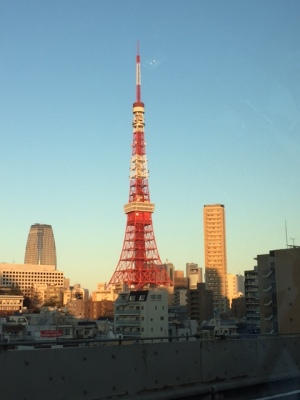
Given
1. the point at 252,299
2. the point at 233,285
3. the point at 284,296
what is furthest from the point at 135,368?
the point at 233,285

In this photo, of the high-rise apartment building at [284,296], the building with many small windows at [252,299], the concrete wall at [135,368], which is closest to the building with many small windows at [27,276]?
the building with many small windows at [252,299]

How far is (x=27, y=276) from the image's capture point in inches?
7210

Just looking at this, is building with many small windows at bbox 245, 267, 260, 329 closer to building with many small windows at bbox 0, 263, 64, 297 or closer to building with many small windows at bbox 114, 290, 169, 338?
building with many small windows at bbox 114, 290, 169, 338

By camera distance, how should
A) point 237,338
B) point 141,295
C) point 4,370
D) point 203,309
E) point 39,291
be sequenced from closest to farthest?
point 4,370
point 237,338
point 141,295
point 203,309
point 39,291

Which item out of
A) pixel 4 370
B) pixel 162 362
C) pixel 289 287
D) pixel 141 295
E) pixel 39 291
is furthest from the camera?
pixel 39 291

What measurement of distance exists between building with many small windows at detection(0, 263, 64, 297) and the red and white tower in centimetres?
7486

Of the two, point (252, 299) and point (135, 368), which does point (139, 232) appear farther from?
point (135, 368)

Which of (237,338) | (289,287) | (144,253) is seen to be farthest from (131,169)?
(237,338)

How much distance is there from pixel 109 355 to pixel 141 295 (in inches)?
1986

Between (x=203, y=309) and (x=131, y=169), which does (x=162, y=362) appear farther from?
(x=131, y=169)

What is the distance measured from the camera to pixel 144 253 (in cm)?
10544

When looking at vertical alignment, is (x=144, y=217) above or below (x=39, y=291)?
above

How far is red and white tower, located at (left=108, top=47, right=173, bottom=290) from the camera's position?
341 feet

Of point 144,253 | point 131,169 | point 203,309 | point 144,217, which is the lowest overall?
point 203,309
